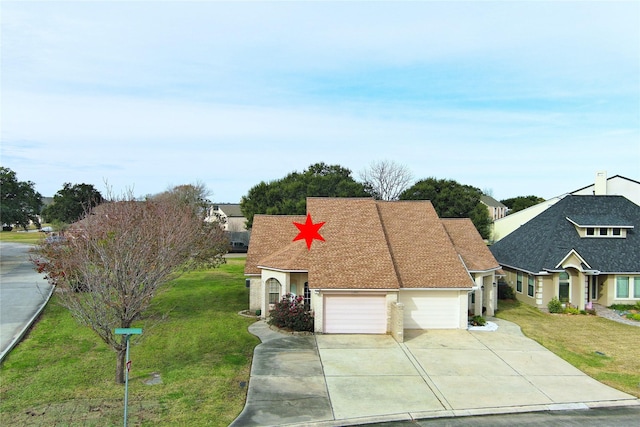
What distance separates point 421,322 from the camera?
23.4 metres

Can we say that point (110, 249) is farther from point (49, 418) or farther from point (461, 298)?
point (461, 298)

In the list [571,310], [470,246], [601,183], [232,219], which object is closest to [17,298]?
[470,246]

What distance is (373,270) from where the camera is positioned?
74.5ft

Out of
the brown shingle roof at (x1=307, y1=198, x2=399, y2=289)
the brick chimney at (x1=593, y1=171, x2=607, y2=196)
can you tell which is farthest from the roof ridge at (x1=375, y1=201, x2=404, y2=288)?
the brick chimney at (x1=593, y1=171, x2=607, y2=196)

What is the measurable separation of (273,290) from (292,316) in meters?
3.25

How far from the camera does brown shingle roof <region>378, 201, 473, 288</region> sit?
76.7ft

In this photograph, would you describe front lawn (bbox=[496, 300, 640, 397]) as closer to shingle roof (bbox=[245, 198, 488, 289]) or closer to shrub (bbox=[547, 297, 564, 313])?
shrub (bbox=[547, 297, 564, 313])

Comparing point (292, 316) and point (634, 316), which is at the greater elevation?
point (292, 316)

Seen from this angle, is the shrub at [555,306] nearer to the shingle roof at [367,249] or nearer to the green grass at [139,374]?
the shingle roof at [367,249]

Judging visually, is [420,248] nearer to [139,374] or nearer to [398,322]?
[398,322]

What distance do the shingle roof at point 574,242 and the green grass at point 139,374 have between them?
1888 cm

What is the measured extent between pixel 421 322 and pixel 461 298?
7.61 feet

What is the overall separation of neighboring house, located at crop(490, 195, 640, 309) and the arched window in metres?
15.4

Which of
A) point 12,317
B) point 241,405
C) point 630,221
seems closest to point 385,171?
point 630,221
